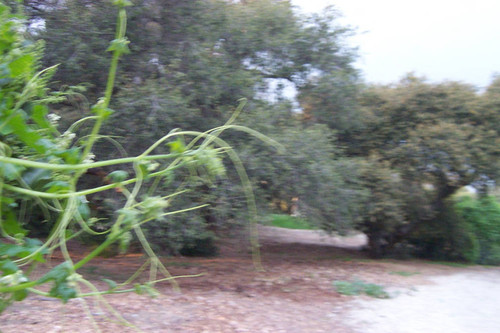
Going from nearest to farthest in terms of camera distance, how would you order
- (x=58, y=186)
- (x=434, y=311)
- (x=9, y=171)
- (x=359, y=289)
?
1. (x=9, y=171)
2. (x=58, y=186)
3. (x=434, y=311)
4. (x=359, y=289)

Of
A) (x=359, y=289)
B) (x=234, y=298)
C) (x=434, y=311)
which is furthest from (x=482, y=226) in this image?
(x=234, y=298)

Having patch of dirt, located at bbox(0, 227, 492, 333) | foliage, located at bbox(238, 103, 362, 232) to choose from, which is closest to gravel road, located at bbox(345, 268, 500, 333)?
patch of dirt, located at bbox(0, 227, 492, 333)

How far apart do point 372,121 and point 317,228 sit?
10.4 ft

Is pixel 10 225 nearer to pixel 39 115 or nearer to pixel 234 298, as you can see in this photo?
pixel 39 115

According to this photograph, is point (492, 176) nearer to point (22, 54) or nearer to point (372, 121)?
point (372, 121)

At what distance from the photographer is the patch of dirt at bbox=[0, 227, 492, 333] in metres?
5.04

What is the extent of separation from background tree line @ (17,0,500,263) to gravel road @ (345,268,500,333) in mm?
1573

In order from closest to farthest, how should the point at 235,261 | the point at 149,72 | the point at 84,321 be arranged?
the point at 84,321 → the point at 149,72 → the point at 235,261

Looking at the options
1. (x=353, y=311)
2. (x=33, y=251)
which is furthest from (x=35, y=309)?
(x=353, y=311)

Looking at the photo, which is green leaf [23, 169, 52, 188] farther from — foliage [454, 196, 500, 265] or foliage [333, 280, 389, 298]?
foliage [454, 196, 500, 265]

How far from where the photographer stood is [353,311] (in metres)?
6.30

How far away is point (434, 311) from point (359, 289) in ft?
3.78

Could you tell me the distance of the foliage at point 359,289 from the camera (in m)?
7.11

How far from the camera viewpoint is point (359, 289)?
7316mm
